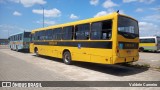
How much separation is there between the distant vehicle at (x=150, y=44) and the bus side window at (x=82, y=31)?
20606 millimetres

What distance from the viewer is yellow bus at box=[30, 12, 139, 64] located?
10102 millimetres

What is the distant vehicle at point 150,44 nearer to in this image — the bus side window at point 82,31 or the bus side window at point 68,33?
the bus side window at point 68,33

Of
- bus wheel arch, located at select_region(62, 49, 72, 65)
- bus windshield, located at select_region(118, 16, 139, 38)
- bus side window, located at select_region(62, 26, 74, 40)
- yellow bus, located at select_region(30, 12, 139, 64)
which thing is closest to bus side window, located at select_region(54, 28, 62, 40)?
yellow bus, located at select_region(30, 12, 139, 64)

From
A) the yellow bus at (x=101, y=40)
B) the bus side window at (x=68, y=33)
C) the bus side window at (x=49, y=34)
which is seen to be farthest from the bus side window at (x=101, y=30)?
the bus side window at (x=49, y=34)

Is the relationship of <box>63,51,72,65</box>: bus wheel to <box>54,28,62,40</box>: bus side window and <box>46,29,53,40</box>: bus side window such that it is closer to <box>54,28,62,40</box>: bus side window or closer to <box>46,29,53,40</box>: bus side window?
<box>54,28,62,40</box>: bus side window

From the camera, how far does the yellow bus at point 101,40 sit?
10.1 metres

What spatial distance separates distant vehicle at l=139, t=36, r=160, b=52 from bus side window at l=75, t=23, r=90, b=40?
20606 millimetres

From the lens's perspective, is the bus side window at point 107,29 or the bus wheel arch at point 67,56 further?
the bus wheel arch at point 67,56

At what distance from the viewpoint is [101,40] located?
10.7m

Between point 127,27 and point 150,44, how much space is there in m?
22.0

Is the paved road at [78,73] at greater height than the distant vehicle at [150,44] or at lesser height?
lesser

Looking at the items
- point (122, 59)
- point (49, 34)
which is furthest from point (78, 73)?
point (49, 34)

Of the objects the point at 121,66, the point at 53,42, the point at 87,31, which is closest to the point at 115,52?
the point at 87,31

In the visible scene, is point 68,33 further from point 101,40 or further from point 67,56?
point 101,40
